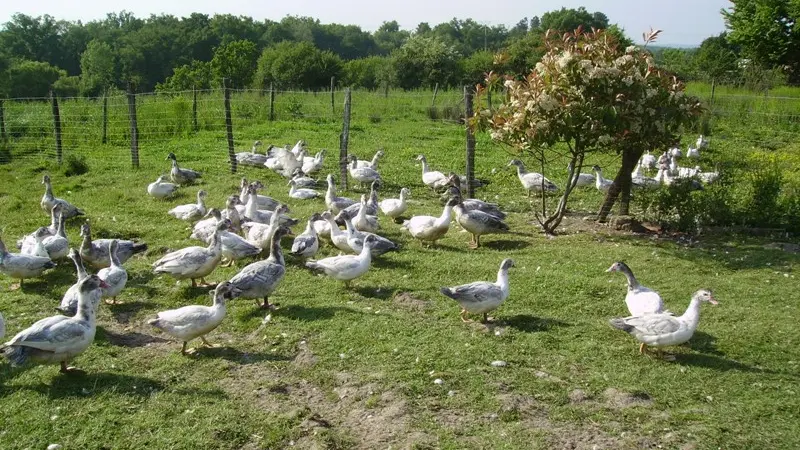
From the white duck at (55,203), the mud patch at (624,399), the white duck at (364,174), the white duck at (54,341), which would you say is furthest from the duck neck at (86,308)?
the white duck at (364,174)

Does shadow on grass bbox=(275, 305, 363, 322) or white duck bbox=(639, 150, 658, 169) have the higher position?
white duck bbox=(639, 150, 658, 169)

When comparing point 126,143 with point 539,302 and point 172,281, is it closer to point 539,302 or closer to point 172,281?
point 172,281

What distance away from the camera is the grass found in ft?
17.9

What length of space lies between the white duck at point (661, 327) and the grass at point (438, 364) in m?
0.27

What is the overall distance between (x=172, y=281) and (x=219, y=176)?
26.3 ft

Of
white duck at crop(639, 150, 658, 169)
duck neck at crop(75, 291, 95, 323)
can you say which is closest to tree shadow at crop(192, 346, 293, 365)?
duck neck at crop(75, 291, 95, 323)

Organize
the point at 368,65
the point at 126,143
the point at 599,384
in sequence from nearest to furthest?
1. the point at 599,384
2. the point at 126,143
3. the point at 368,65

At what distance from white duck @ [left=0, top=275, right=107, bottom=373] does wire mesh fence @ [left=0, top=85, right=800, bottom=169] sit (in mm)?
14045

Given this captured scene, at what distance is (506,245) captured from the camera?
11.3 m

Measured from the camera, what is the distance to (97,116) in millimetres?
23766

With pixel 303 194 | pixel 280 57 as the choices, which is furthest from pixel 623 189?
pixel 280 57

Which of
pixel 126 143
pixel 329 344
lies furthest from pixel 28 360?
pixel 126 143

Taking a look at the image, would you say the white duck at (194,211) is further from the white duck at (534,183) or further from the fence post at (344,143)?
the white duck at (534,183)

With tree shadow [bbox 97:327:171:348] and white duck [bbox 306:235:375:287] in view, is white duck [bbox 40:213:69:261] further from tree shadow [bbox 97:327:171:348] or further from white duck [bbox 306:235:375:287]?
white duck [bbox 306:235:375:287]
